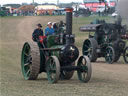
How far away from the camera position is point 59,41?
10.8 m

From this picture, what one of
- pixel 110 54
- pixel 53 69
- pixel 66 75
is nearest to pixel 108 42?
pixel 110 54

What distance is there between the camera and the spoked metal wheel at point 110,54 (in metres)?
16.2

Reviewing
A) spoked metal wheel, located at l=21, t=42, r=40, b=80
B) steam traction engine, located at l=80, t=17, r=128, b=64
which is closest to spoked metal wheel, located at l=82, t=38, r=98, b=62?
steam traction engine, located at l=80, t=17, r=128, b=64

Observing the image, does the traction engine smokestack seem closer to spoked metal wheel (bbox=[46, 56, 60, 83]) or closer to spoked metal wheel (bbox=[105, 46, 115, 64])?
spoked metal wheel (bbox=[46, 56, 60, 83])

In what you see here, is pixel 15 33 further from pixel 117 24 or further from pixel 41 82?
pixel 41 82

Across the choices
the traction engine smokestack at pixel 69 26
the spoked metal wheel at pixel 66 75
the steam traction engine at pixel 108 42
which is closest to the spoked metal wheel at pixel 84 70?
the spoked metal wheel at pixel 66 75

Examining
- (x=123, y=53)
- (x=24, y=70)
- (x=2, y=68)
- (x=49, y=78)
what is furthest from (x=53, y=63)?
(x=123, y=53)

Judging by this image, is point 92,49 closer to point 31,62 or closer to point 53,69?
point 31,62

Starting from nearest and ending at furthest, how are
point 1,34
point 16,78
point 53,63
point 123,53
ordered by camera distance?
point 53,63 → point 16,78 → point 123,53 → point 1,34

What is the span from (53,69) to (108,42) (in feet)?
22.6

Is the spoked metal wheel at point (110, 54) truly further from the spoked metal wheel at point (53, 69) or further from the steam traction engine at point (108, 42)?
the spoked metal wheel at point (53, 69)

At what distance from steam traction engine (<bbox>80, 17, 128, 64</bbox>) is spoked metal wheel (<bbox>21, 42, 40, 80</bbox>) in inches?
221

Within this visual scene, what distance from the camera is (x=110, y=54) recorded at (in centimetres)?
1648

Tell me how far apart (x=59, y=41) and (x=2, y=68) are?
11.2 ft
